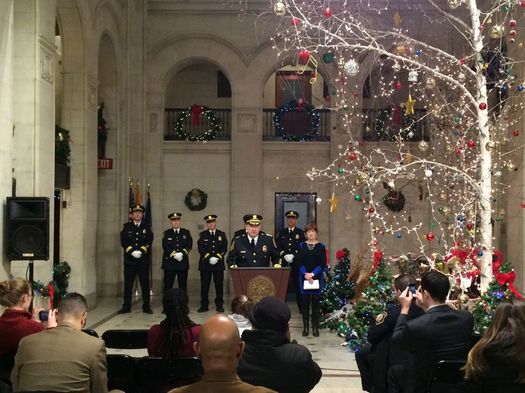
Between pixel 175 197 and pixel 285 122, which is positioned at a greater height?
pixel 285 122

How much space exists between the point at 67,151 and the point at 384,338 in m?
9.22

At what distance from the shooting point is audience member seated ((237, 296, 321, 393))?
416 cm

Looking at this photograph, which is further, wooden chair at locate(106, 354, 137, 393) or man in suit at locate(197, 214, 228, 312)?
man in suit at locate(197, 214, 228, 312)

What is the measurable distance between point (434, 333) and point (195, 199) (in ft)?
46.3

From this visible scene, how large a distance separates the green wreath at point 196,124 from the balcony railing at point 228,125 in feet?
0.28

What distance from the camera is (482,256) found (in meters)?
8.05

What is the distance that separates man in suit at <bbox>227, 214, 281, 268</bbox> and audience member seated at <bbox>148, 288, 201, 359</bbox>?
22.7ft

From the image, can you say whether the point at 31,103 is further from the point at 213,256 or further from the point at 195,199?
the point at 195,199

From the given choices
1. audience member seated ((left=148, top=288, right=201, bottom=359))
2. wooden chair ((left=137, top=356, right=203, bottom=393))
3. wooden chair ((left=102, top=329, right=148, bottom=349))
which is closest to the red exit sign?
wooden chair ((left=102, top=329, right=148, bottom=349))

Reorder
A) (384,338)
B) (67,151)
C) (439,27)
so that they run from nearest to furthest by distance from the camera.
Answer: (384,338) < (67,151) < (439,27)

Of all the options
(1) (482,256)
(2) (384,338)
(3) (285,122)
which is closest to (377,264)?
(1) (482,256)

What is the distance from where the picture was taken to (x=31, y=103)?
10.7 m

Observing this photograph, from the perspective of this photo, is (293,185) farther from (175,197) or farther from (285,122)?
(175,197)

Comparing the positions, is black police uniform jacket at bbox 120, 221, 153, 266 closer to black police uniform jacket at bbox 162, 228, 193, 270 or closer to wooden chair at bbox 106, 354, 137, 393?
black police uniform jacket at bbox 162, 228, 193, 270
